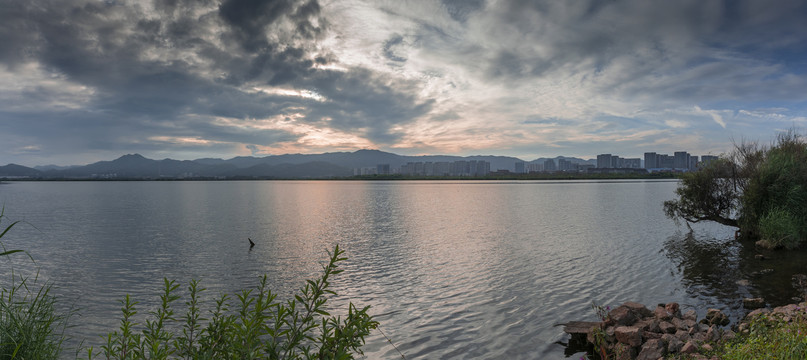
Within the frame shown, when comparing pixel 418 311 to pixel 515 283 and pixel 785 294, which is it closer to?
pixel 515 283

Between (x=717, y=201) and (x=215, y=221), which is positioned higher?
(x=717, y=201)

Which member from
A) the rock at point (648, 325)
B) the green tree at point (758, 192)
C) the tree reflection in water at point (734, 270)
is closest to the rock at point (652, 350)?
the rock at point (648, 325)

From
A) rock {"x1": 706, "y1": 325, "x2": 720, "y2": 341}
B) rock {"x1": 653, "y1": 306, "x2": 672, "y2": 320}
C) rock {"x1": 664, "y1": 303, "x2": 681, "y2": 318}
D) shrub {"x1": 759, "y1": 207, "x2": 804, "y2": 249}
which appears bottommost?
rock {"x1": 664, "y1": 303, "x2": 681, "y2": 318}

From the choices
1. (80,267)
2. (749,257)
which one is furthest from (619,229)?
(80,267)

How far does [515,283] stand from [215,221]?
48461 mm

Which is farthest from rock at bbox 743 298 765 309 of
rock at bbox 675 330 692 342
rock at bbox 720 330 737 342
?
rock at bbox 675 330 692 342

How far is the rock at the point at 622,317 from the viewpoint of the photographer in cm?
1446

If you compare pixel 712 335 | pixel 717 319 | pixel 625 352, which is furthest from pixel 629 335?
pixel 717 319

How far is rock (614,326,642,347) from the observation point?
12.9 meters

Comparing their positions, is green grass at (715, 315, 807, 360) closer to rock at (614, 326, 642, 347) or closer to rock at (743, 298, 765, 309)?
rock at (614, 326, 642, 347)

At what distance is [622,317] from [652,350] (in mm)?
2519

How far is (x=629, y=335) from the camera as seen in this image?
43.1 ft

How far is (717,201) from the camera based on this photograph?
38.1m

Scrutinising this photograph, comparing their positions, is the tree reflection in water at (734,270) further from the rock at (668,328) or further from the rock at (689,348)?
the rock at (689,348)
